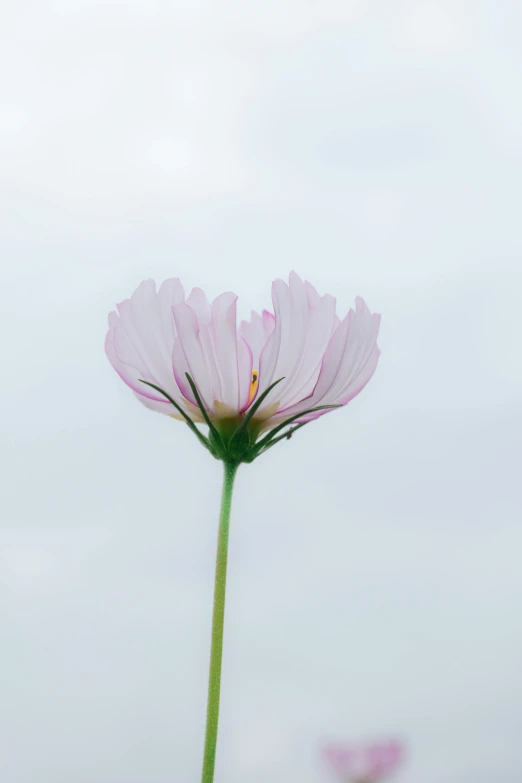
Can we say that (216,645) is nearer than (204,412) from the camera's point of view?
Yes

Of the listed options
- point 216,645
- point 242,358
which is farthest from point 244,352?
point 216,645

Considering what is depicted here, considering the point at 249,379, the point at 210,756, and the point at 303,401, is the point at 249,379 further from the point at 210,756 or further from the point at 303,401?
the point at 210,756

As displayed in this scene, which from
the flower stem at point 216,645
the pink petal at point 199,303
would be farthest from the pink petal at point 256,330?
the flower stem at point 216,645

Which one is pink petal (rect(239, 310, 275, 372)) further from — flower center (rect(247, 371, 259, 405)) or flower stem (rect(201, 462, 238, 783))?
flower stem (rect(201, 462, 238, 783))

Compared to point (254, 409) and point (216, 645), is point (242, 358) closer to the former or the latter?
point (254, 409)

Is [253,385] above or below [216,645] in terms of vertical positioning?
above

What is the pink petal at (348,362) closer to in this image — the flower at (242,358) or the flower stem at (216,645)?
the flower at (242,358)

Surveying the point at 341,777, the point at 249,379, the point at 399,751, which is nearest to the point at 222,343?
the point at 249,379

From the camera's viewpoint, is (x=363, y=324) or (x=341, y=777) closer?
(x=363, y=324)

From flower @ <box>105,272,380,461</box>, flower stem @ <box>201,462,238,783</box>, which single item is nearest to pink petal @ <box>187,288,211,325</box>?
flower @ <box>105,272,380,461</box>
